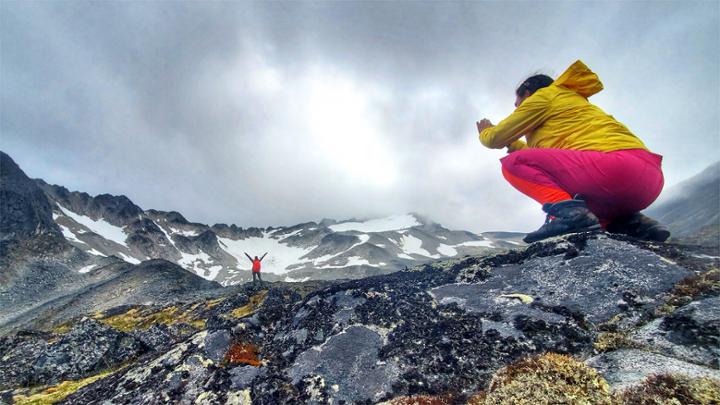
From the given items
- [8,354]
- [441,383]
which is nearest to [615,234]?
[441,383]

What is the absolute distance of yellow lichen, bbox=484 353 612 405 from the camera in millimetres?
3664

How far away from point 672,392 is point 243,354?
6.73m

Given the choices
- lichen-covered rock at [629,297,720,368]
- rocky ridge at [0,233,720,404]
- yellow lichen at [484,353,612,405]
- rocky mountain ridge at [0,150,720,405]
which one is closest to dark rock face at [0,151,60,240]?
rocky mountain ridge at [0,150,720,405]

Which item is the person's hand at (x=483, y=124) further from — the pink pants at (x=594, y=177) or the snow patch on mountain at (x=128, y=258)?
the snow patch on mountain at (x=128, y=258)

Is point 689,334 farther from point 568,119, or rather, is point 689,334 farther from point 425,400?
point 568,119

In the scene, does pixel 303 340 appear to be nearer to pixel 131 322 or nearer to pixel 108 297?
pixel 131 322

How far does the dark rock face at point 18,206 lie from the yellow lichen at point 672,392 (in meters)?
136

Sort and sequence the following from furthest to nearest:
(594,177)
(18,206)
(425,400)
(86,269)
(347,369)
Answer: (18,206)
(86,269)
(594,177)
(347,369)
(425,400)

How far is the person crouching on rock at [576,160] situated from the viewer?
19.4 ft

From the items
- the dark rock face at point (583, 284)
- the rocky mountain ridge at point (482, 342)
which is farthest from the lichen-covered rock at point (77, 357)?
the dark rock face at point (583, 284)

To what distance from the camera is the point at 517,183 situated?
7.37 m

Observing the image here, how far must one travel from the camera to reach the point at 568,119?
672 cm

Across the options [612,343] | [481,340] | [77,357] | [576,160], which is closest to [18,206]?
[77,357]

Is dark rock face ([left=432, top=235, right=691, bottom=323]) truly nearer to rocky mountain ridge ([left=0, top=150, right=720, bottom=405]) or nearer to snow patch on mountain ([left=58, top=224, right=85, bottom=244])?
rocky mountain ridge ([left=0, top=150, right=720, bottom=405])
